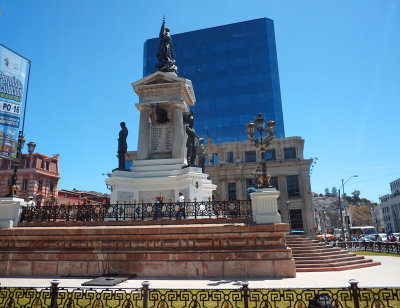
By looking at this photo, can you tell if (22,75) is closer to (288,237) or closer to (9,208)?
(9,208)

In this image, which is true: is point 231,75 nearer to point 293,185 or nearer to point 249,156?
point 249,156

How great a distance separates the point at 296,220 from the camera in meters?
49.5

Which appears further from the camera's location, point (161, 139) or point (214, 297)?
point (161, 139)

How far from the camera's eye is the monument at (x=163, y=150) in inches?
638

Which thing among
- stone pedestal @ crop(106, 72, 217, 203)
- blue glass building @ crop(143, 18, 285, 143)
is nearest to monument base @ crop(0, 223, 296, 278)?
stone pedestal @ crop(106, 72, 217, 203)

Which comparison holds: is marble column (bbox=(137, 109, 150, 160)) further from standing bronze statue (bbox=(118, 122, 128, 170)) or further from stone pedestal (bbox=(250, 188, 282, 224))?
stone pedestal (bbox=(250, 188, 282, 224))

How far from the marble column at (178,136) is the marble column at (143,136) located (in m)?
1.76

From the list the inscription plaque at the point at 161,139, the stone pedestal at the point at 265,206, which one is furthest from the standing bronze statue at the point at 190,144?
the stone pedestal at the point at 265,206

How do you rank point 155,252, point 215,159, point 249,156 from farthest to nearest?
point 215,159, point 249,156, point 155,252

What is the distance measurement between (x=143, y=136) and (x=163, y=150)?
1.51 metres

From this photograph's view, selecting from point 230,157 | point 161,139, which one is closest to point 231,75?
point 230,157

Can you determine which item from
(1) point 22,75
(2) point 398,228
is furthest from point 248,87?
(2) point 398,228

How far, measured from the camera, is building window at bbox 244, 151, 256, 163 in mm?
53062

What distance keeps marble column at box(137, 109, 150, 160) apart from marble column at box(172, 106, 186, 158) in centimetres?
176
